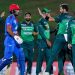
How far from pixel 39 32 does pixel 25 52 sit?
65 centimetres

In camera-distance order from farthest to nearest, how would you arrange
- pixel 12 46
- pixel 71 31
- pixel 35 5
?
1. pixel 35 5
2. pixel 12 46
3. pixel 71 31

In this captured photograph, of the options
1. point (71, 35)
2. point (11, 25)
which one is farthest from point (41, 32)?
point (71, 35)

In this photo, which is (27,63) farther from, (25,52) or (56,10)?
(56,10)

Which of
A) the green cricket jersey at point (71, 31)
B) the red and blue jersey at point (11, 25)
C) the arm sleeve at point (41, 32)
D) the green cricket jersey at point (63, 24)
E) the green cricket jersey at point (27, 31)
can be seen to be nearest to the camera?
the green cricket jersey at point (71, 31)

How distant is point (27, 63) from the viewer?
11586 millimetres

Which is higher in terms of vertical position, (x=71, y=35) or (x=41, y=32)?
(x=71, y=35)

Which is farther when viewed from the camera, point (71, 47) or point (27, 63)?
point (27, 63)

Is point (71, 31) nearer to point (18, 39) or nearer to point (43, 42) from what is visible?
point (18, 39)

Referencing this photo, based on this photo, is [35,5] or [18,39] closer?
[18,39]

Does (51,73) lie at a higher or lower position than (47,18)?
lower

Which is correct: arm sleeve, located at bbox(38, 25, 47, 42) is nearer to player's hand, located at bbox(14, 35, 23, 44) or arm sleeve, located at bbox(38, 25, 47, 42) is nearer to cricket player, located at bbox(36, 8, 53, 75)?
cricket player, located at bbox(36, 8, 53, 75)

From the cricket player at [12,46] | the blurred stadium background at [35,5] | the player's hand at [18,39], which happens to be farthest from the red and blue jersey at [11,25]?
the blurred stadium background at [35,5]

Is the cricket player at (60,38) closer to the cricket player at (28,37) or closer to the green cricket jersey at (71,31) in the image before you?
the green cricket jersey at (71,31)

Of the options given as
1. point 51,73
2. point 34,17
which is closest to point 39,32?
point 51,73
